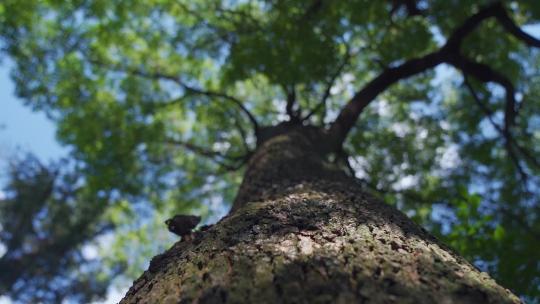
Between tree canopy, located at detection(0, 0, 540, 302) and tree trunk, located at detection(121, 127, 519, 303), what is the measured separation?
3.66 metres

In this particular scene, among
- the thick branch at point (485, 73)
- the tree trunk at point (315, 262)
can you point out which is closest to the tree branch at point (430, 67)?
the thick branch at point (485, 73)

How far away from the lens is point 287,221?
2.29 metres

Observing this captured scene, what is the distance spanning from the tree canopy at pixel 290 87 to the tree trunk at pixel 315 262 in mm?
3661

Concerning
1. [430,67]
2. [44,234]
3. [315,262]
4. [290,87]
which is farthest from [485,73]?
[44,234]

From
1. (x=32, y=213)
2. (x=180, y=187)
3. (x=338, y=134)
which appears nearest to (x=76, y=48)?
(x=180, y=187)

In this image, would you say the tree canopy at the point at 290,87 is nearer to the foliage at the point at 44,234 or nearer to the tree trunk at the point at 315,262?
the tree trunk at the point at 315,262

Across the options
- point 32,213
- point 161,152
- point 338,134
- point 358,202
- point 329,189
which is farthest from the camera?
point 32,213

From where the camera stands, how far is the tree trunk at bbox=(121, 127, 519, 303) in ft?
5.06

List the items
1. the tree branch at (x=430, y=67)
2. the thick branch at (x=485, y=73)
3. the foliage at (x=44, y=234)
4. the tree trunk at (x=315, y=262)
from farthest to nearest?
the foliage at (x=44, y=234)
the thick branch at (x=485, y=73)
the tree branch at (x=430, y=67)
the tree trunk at (x=315, y=262)

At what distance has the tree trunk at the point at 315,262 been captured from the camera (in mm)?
1541

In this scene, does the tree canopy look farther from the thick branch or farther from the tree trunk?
the tree trunk

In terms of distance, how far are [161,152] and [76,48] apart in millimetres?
3038

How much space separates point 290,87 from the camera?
817 cm

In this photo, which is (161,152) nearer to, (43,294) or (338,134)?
(338,134)
